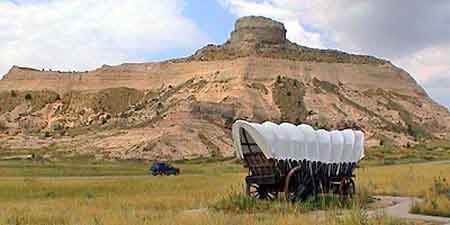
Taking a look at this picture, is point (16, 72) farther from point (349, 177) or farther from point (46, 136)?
point (349, 177)

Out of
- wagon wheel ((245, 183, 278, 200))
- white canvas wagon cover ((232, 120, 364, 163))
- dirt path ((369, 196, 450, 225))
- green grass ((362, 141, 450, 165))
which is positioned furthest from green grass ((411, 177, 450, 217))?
green grass ((362, 141, 450, 165))

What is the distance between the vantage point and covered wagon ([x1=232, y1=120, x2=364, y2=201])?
22.9 m

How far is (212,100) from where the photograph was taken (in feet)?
331

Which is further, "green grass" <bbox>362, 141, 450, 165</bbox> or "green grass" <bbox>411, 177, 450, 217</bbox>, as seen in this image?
"green grass" <bbox>362, 141, 450, 165</bbox>

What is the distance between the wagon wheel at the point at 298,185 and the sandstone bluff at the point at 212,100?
186 ft

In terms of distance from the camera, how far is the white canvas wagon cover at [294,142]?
22859 millimetres

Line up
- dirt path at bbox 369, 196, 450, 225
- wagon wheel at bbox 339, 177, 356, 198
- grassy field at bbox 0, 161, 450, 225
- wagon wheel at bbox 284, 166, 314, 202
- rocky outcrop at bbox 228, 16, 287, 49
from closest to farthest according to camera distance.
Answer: grassy field at bbox 0, 161, 450, 225, dirt path at bbox 369, 196, 450, 225, wagon wheel at bbox 284, 166, 314, 202, wagon wheel at bbox 339, 177, 356, 198, rocky outcrop at bbox 228, 16, 287, 49

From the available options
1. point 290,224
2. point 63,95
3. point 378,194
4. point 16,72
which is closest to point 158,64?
point 63,95

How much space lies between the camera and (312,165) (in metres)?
23.8

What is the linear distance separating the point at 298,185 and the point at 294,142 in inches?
54.1

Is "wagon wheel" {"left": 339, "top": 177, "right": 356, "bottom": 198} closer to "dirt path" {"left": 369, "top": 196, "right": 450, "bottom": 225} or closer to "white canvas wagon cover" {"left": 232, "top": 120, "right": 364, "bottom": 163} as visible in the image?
"white canvas wagon cover" {"left": 232, "top": 120, "right": 364, "bottom": 163}

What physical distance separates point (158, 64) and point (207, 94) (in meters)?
23.5

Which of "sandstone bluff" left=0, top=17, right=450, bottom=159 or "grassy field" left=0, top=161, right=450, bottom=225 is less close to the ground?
"sandstone bluff" left=0, top=17, right=450, bottom=159

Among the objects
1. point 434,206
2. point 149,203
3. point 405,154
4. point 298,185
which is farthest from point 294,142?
point 405,154
